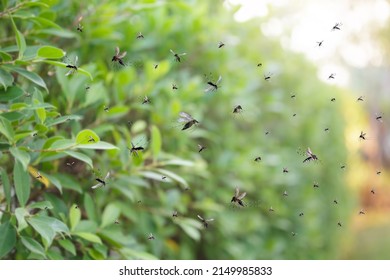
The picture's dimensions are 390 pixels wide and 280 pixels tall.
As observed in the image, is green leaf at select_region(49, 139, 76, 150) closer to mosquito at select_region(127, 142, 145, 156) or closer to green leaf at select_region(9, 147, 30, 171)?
green leaf at select_region(9, 147, 30, 171)

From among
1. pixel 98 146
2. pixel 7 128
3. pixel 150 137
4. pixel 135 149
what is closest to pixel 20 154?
pixel 7 128

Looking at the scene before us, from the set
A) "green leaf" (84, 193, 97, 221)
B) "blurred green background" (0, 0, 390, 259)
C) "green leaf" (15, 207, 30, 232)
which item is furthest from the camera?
"green leaf" (84, 193, 97, 221)

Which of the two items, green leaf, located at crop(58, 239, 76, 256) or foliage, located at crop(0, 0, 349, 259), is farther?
green leaf, located at crop(58, 239, 76, 256)

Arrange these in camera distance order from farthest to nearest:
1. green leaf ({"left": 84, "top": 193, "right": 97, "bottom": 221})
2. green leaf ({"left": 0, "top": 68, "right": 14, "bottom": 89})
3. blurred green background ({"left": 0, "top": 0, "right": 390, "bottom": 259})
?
green leaf ({"left": 84, "top": 193, "right": 97, "bottom": 221})
blurred green background ({"left": 0, "top": 0, "right": 390, "bottom": 259})
green leaf ({"left": 0, "top": 68, "right": 14, "bottom": 89})

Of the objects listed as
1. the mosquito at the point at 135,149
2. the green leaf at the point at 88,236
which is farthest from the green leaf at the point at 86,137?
the green leaf at the point at 88,236

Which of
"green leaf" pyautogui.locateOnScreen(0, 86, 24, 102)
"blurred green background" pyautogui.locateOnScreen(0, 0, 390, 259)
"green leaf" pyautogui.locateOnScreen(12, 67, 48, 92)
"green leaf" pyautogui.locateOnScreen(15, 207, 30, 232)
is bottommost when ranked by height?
"blurred green background" pyautogui.locateOnScreen(0, 0, 390, 259)

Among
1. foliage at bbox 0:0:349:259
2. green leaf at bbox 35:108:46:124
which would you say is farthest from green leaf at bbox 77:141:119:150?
green leaf at bbox 35:108:46:124

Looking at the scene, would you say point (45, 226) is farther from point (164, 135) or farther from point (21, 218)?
point (164, 135)

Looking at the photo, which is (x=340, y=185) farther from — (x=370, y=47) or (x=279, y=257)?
(x=370, y=47)
